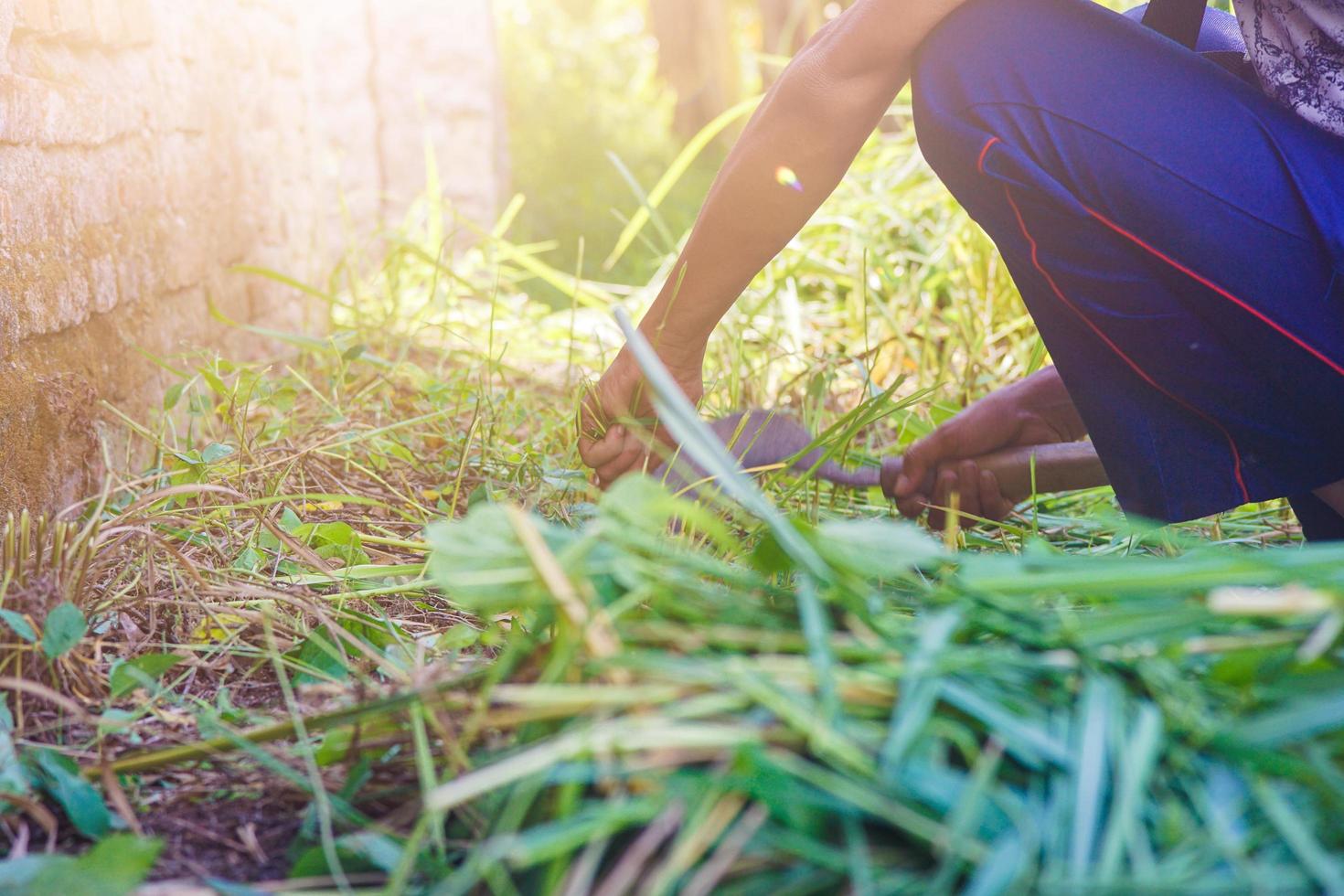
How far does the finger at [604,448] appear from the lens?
144 centimetres

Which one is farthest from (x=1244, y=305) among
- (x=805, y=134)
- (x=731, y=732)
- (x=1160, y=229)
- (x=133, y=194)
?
(x=133, y=194)

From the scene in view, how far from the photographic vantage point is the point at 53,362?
5.30ft

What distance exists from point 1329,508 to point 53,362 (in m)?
1.78

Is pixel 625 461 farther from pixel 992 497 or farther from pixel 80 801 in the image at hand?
pixel 80 801

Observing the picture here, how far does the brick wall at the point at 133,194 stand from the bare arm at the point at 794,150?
821mm

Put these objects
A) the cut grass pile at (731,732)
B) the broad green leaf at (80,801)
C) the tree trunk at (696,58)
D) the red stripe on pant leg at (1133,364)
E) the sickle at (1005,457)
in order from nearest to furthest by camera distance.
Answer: the cut grass pile at (731,732) → the broad green leaf at (80,801) → the red stripe on pant leg at (1133,364) → the sickle at (1005,457) → the tree trunk at (696,58)

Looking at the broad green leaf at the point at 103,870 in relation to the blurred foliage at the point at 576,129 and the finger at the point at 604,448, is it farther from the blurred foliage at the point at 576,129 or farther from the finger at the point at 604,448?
the blurred foliage at the point at 576,129

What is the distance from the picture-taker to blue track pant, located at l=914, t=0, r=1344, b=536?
3.87ft

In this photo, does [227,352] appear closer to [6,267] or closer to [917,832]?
[6,267]

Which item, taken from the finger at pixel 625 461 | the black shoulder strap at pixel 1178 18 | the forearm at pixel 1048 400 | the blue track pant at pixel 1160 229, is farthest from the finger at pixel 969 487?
the black shoulder strap at pixel 1178 18

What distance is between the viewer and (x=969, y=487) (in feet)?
5.77

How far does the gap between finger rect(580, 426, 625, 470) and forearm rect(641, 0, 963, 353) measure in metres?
0.21

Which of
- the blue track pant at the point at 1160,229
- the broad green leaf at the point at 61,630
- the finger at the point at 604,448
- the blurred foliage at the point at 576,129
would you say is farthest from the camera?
the blurred foliage at the point at 576,129

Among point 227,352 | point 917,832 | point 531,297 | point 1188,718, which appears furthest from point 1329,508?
point 531,297
